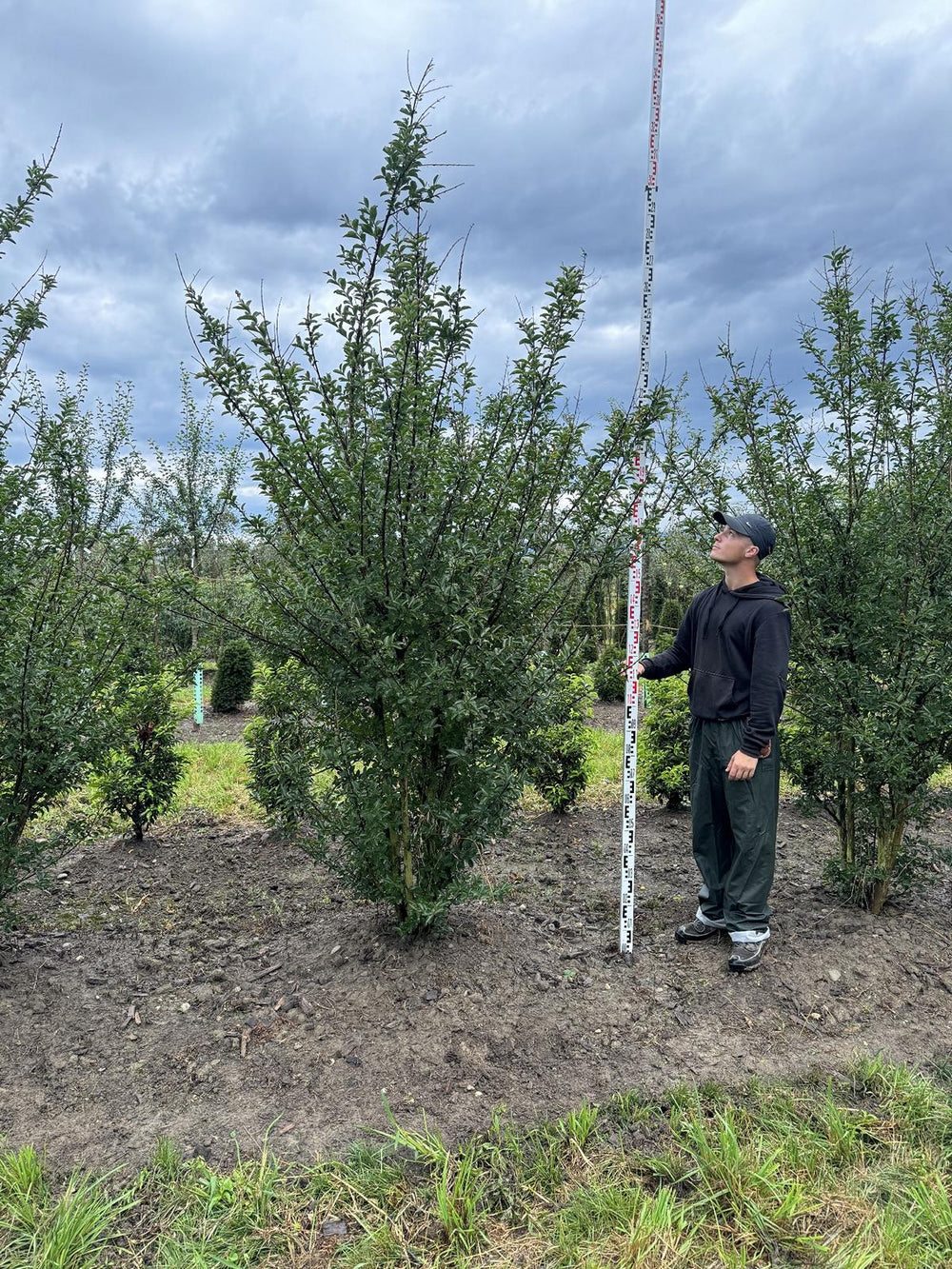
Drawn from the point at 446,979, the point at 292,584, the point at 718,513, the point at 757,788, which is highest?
the point at 718,513

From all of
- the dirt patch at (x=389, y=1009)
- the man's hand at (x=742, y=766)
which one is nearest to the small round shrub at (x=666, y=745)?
the dirt patch at (x=389, y=1009)

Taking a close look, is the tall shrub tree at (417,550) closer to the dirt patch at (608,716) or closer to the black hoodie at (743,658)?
the black hoodie at (743,658)

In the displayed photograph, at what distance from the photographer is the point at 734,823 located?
150 inches

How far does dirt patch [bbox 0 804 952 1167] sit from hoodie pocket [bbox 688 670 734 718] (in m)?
1.21

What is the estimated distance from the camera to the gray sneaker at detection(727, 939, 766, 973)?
370 cm

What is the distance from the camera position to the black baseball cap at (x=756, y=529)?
3.78m

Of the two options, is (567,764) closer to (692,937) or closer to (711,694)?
(692,937)

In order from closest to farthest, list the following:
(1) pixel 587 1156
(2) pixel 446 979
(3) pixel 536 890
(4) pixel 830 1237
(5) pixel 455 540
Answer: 1. (4) pixel 830 1237
2. (1) pixel 587 1156
3. (5) pixel 455 540
4. (2) pixel 446 979
5. (3) pixel 536 890

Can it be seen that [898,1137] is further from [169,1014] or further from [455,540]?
[169,1014]

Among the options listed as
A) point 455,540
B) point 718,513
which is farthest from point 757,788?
point 455,540

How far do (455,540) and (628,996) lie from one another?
2.17 m

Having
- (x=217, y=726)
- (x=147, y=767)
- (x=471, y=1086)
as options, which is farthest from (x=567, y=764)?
(x=217, y=726)

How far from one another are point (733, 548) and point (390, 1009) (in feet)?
8.57

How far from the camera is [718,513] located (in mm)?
3982
